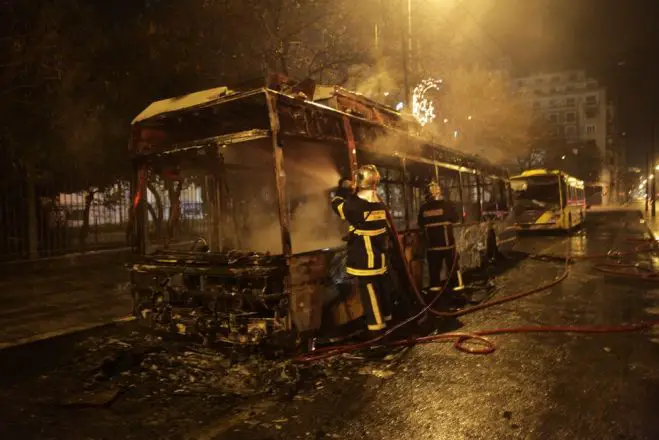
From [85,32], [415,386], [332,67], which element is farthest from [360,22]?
[415,386]

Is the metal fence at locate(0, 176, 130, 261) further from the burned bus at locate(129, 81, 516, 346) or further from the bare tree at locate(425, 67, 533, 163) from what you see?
the bare tree at locate(425, 67, 533, 163)

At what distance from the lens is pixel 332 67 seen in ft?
58.7

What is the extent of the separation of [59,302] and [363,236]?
242 inches

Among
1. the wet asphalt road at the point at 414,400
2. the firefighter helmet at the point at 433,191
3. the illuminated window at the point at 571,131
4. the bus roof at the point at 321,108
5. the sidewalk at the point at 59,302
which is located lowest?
the wet asphalt road at the point at 414,400

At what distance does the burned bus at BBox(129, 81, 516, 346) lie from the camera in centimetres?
475

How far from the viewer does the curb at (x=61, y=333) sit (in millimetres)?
6027

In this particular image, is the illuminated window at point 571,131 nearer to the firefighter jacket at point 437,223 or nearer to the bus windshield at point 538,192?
the bus windshield at point 538,192

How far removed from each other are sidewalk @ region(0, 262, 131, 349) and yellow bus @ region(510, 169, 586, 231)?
16336mm

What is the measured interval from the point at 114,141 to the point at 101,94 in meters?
1.14

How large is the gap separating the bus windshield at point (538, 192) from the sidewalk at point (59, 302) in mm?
16638

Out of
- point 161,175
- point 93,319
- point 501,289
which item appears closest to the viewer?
point 161,175

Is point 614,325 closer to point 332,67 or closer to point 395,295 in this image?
point 395,295

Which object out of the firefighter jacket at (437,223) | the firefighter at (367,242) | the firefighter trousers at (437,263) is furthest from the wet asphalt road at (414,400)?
the firefighter jacket at (437,223)

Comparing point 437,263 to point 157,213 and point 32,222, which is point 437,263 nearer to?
point 157,213
